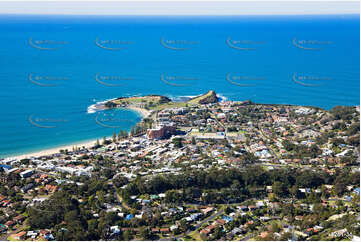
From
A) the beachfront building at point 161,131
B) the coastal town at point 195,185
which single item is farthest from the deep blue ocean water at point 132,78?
the coastal town at point 195,185

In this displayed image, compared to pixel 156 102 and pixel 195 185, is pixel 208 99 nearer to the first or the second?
pixel 156 102

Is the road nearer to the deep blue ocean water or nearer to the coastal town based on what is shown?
the coastal town

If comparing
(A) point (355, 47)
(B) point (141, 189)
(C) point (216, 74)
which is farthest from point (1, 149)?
(A) point (355, 47)

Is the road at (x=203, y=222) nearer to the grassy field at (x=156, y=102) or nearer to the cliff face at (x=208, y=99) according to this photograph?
the grassy field at (x=156, y=102)

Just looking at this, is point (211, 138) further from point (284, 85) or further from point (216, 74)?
point (216, 74)

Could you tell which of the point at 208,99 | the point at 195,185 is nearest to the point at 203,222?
the point at 195,185

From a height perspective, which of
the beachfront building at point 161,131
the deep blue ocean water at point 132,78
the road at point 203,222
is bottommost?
the deep blue ocean water at point 132,78
